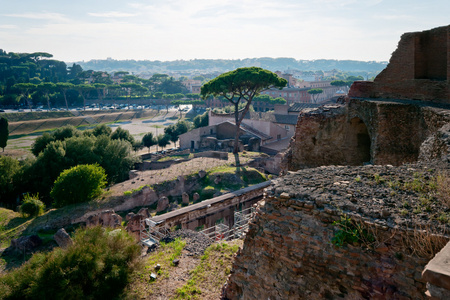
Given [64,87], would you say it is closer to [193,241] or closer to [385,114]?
[193,241]

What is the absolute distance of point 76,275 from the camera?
21.6 ft

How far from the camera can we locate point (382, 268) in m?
3.39

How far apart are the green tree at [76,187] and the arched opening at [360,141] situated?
1188 cm

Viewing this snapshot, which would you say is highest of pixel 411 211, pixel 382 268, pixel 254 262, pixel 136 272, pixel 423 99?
pixel 423 99

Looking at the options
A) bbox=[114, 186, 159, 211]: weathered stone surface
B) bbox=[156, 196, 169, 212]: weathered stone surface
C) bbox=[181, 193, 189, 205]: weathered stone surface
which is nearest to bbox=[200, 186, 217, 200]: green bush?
bbox=[181, 193, 189, 205]: weathered stone surface

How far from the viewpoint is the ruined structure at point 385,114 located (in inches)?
317

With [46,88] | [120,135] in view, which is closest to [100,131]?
[120,135]

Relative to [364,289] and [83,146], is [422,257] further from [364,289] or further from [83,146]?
[83,146]

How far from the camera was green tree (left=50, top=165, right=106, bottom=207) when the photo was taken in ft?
49.6

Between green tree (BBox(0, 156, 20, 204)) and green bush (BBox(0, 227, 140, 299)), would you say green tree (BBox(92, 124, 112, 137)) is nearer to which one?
green tree (BBox(0, 156, 20, 204))

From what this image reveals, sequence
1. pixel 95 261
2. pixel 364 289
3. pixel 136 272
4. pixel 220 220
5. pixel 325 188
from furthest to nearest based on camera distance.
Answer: pixel 220 220 < pixel 136 272 < pixel 95 261 < pixel 325 188 < pixel 364 289

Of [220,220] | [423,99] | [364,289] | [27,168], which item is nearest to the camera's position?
[364,289]

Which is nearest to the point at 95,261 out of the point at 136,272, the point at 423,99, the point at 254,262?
the point at 136,272

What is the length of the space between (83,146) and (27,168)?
3.27 meters
